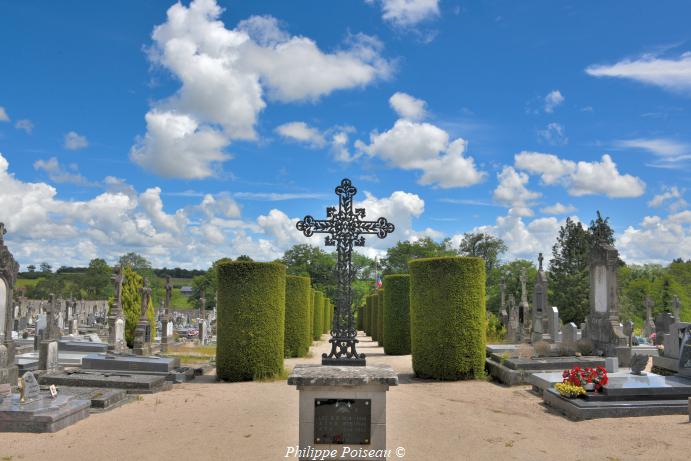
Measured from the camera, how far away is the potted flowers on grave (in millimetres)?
9781

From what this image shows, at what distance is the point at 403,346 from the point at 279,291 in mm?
7943

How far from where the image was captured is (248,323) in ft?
45.5

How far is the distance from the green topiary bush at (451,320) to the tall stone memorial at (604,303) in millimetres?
4543

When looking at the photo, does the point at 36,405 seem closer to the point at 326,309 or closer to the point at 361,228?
the point at 361,228

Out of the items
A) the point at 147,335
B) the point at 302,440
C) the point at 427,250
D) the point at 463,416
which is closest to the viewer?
the point at 302,440

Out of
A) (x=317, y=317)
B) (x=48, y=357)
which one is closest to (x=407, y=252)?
(x=317, y=317)

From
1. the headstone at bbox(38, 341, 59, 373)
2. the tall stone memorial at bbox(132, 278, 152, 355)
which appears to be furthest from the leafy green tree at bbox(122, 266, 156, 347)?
the headstone at bbox(38, 341, 59, 373)

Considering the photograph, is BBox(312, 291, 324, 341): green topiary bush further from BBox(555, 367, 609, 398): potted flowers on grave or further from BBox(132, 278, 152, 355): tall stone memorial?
BBox(555, 367, 609, 398): potted flowers on grave

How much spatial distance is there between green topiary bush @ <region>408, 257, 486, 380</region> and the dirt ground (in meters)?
2.17

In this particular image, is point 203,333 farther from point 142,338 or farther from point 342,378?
point 342,378

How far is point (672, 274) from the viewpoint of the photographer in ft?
174

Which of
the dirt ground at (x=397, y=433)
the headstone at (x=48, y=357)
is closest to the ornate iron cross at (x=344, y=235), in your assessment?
the dirt ground at (x=397, y=433)

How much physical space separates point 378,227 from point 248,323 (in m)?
8.41

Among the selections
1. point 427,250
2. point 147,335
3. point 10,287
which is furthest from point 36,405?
point 427,250
